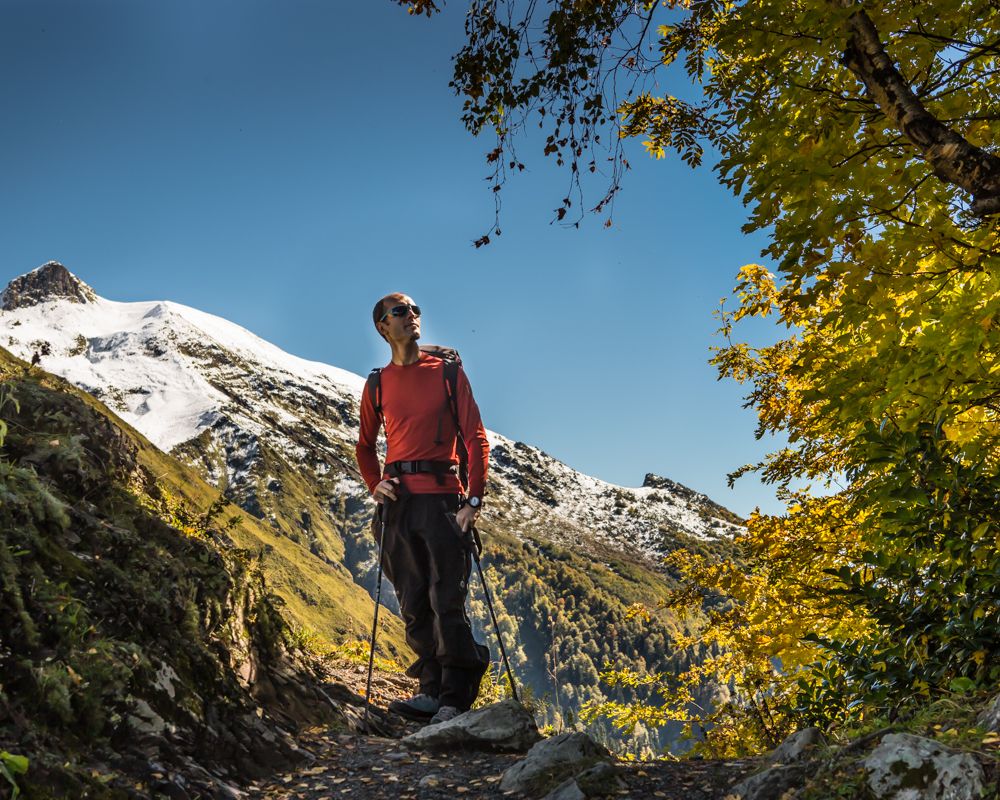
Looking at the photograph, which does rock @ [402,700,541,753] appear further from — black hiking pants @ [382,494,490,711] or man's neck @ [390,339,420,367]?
man's neck @ [390,339,420,367]

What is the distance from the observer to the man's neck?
→ 6.18 metres

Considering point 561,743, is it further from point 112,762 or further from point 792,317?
point 792,317

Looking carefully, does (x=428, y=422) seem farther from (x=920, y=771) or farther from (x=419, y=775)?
(x=920, y=771)

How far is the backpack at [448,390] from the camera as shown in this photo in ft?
19.9

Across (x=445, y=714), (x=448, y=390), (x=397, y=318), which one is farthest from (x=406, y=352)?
(x=445, y=714)

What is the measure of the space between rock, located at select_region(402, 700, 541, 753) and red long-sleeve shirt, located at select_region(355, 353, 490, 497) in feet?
5.80

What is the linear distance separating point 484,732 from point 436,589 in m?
1.23

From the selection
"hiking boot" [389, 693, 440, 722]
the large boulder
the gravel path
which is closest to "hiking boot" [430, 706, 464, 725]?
"hiking boot" [389, 693, 440, 722]

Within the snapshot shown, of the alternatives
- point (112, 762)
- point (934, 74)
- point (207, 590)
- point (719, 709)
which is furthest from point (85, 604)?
point (719, 709)

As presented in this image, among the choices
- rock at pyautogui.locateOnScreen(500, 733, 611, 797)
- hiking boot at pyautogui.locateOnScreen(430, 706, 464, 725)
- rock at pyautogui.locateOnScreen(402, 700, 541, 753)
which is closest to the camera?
rock at pyautogui.locateOnScreen(500, 733, 611, 797)

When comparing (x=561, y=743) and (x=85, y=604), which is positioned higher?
(x=85, y=604)

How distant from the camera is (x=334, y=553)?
17625 cm

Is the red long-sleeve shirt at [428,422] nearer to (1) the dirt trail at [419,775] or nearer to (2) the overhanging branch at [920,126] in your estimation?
(1) the dirt trail at [419,775]

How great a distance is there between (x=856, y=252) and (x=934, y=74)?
124 centimetres
